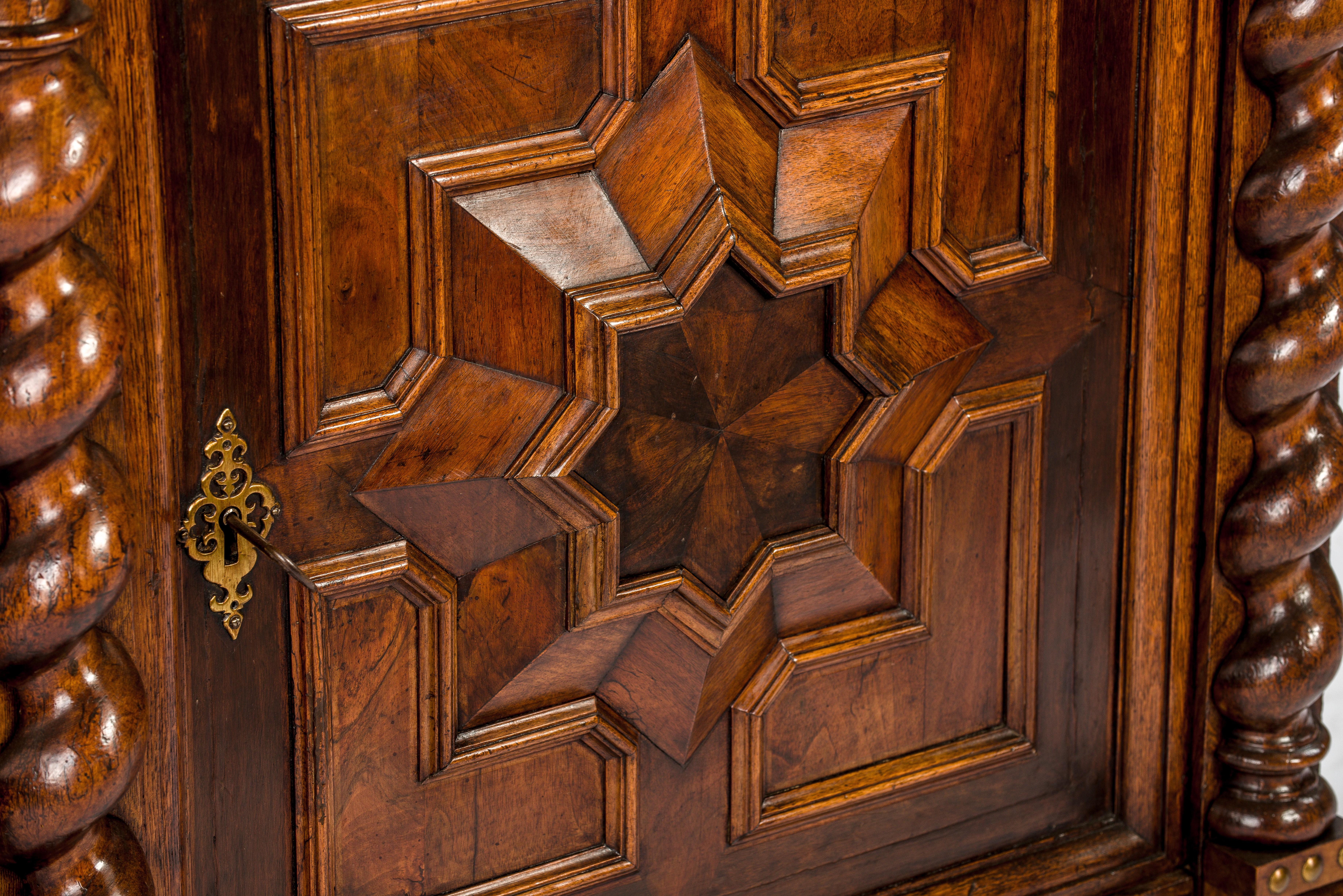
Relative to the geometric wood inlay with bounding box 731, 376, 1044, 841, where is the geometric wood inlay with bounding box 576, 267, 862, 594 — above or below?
above

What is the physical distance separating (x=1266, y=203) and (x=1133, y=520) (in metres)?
0.34

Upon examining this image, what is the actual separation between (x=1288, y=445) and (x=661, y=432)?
730 millimetres

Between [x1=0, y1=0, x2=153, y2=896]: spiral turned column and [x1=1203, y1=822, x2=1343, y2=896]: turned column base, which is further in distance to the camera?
[x1=1203, y1=822, x2=1343, y2=896]: turned column base

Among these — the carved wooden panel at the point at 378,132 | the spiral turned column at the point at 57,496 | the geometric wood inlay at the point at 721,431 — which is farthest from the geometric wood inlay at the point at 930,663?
the spiral turned column at the point at 57,496

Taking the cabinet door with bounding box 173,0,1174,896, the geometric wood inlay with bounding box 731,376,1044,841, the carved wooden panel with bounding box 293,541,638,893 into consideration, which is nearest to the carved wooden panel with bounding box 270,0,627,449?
the cabinet door with bounding box 173,0,1174,896

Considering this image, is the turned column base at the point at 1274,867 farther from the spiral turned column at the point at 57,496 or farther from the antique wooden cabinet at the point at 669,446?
the spiral turned column at the point at 57,496

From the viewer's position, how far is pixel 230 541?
144 centimetres

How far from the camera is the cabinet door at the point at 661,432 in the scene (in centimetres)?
144

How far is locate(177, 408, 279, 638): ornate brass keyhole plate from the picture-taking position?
4.66 ft

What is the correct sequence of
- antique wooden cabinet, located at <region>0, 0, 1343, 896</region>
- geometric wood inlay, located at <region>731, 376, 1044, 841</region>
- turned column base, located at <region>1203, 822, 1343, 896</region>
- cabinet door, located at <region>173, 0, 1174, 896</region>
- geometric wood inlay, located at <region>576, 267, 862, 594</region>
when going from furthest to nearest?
turned column base, located at <region>1203, 822, 1343, 896</region> → geometric wood inlay, located at <region>731, 376, 1044, 841</region> → geometric wood inlay, located at <region>576, 267, 862, 594</region> → cabinet door, located at <region>173, 0, 1174, 896</region> → antique wooden cabinet, located at <region>0, 0, 1343, 896</region>

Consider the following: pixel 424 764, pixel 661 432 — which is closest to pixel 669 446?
pixel 661 432

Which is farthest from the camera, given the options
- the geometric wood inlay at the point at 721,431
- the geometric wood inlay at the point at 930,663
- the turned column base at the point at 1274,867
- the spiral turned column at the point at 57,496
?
the turned column base at the point at 1274,867

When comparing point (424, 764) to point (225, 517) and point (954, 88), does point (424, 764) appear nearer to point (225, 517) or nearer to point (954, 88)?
point (225, 517)

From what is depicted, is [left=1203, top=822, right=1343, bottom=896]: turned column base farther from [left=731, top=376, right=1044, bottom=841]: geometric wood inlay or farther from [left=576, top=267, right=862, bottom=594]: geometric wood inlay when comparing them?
[left=576, top=267, right=862, bottom=594]: geometric wood inlay
